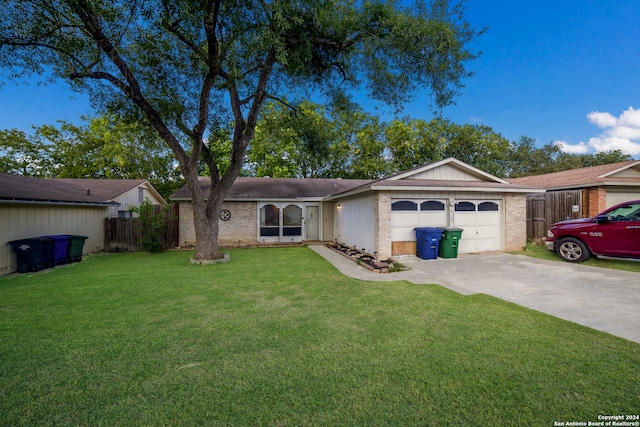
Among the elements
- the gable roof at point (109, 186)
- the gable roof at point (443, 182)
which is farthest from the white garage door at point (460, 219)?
the gable roof at point (109, 186)

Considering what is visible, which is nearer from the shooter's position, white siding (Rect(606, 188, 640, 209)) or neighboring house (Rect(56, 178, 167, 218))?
white siding (Rect(606, 188, 640, 209))

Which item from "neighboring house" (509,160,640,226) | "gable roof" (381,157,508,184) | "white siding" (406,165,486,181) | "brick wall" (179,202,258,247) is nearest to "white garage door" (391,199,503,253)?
"gable roof" (381,157,508,184)

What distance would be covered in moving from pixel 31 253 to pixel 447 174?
14011mm

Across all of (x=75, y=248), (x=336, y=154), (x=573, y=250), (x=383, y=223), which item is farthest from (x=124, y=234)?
(x=336, y=154)

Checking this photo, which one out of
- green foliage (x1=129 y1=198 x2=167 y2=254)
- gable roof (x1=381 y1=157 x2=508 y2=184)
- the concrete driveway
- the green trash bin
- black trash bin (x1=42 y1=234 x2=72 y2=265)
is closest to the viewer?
the concrete driveway

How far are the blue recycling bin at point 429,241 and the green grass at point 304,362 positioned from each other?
3654mm

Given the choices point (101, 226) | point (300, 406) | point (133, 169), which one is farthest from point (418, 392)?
point (133, 169)

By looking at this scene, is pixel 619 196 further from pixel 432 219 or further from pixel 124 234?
pixel 124 234

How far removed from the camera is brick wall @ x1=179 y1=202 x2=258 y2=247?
13.3 m

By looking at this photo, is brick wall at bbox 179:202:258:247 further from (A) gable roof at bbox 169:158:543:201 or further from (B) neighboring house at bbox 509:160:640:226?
(B) neighboring house at bbox 509:160:640:226

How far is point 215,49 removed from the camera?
25.2 ft

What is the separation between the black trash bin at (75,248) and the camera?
31.6 ft

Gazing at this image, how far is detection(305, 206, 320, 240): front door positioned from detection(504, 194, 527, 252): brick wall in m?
8.58

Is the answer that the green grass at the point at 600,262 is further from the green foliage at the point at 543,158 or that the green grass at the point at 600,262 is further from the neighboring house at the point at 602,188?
the green foliage at the point at 543,158
